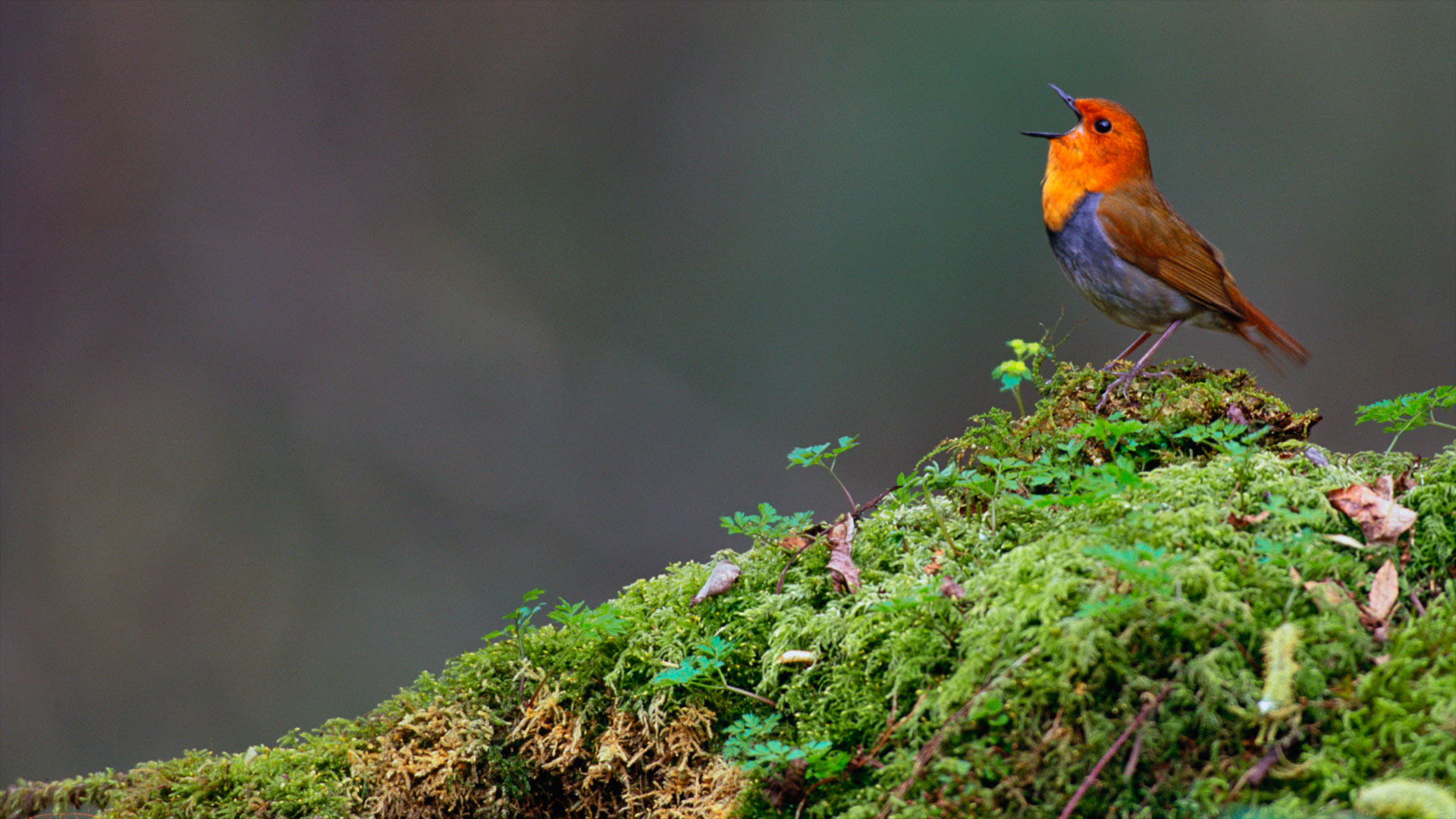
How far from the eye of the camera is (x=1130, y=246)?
2824 millimetres

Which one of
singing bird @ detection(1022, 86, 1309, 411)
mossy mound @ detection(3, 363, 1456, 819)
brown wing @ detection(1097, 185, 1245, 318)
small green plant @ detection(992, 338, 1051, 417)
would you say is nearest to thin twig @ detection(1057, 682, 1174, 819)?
mossy mound @ detection(3, 363, 1456, 819)

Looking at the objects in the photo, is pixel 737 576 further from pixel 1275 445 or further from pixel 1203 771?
pixel 1275 445

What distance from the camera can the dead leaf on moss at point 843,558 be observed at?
189 centimetres

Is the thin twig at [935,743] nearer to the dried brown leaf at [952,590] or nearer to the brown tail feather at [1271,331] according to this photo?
the dried brown leaf at [952,590]

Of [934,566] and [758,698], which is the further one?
[934,566]

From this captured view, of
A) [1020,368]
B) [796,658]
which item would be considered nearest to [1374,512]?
[1020,368]

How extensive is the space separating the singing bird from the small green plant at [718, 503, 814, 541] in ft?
4.37

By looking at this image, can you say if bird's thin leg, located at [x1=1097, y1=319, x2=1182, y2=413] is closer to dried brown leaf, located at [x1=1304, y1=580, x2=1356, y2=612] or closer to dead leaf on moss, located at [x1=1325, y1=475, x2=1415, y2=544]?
dead leaf on moss, located at [x1=1325, y1=475, x2=1415, y2=544]

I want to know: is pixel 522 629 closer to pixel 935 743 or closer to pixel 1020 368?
pixel 935 743

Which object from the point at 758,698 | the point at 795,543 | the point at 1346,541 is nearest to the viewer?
the point at 1346,541

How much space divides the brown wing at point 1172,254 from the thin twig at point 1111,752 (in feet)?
6.09

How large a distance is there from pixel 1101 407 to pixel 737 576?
1080mm

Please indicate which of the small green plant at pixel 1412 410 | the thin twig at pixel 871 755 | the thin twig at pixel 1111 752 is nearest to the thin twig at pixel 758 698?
the thin twig at pixel 871 755

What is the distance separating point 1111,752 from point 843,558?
0.77 metres
